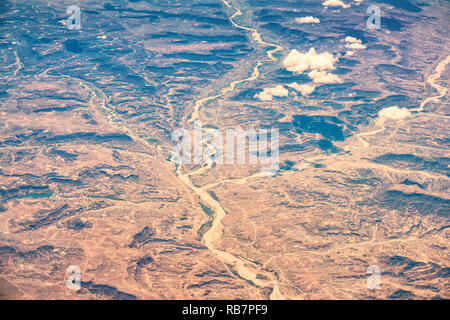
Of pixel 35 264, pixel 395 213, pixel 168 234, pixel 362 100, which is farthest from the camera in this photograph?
pixel 362 100

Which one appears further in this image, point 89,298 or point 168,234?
point 168,234

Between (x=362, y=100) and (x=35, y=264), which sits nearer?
(x=35, y=264)

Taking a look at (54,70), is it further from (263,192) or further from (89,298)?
(89,298)

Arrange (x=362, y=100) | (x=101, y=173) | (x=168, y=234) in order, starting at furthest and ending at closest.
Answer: (x=362, y=100) → (x=101, y=173) → (x=168, y=234)

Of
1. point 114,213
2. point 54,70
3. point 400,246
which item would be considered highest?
point 54,70

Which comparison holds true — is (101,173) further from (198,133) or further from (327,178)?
(327,178)

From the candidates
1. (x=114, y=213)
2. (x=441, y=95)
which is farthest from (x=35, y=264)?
(x=441, y=95)

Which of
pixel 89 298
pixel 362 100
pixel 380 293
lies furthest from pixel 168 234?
pixel 362 100

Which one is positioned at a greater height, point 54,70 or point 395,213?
point 54,70

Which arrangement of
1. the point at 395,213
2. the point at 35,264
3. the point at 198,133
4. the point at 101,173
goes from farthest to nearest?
the point at 198,133
the point at 101,173
the point at 395,213
the point at 35,264
